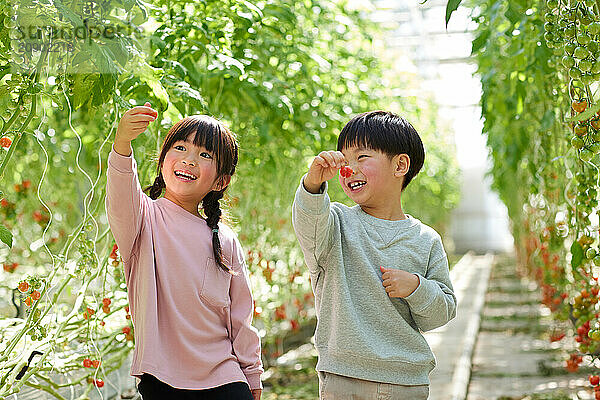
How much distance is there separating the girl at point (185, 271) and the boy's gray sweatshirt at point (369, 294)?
17 centimetres

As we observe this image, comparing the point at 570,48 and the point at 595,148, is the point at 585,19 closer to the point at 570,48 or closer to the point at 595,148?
the point at 570,48

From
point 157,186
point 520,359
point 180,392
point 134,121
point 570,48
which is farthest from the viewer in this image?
point 520,359

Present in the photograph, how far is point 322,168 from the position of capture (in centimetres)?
132

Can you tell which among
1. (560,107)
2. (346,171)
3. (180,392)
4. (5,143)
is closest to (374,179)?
(346,171)

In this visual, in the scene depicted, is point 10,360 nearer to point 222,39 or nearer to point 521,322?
point 222,39

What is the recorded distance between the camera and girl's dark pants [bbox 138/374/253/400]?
1.34 metres

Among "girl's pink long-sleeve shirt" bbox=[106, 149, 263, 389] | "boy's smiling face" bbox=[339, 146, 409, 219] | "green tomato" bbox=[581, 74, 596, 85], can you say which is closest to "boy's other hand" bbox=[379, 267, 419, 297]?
"boy's smiling face" bbox=[339, 146, 409, 219]

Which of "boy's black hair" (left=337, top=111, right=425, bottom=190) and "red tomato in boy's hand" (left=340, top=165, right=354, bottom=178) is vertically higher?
"boy's black hair" (left=337, top=111, right=425, bottom=190)

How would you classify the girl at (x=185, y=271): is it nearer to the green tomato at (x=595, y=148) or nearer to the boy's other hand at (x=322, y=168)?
the boy's other hand at (x=322, y=168)

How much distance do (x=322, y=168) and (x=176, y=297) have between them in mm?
378

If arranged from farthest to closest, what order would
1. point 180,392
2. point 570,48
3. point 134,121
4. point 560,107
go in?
point 560,107
point 570,48
point 180,392
point 134,121

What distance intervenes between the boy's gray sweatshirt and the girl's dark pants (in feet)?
0.65

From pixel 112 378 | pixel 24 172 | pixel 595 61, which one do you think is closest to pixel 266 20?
pixel 595 61

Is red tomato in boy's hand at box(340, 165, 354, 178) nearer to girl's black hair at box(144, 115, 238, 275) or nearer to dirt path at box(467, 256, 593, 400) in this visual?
girl's black hair at box(144, 115, 238, 275)
